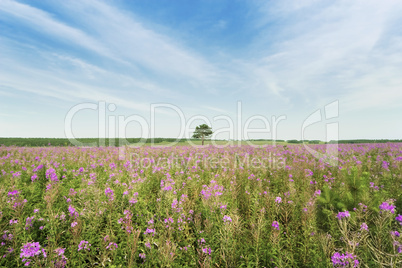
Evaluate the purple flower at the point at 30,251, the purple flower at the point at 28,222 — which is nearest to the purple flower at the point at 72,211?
the purple flower at the point at 28,222

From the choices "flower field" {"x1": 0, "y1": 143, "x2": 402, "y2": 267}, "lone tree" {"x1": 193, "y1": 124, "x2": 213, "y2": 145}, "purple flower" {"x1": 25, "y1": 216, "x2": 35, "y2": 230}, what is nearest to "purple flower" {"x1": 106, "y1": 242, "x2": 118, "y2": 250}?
"flower field" {"x1": 0, "y1": 143, "x2": 402, "y2": 267}

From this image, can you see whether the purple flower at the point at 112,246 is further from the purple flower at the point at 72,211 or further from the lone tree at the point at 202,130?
the lone tree at the point at 202,130

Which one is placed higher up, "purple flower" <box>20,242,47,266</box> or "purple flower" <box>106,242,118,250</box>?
"purple flower" <box>20,242,47,266</box>

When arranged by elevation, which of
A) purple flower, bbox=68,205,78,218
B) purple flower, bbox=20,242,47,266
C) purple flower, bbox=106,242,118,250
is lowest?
purple flower, bbox=106,242,118,250

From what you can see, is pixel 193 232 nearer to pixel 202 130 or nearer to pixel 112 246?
pixel 112 246

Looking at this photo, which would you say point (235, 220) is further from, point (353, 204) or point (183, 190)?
point (353, 204)

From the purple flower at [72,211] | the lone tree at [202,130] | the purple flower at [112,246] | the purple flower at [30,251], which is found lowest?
the purple flower at [112,246]

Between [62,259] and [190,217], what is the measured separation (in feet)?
6.34

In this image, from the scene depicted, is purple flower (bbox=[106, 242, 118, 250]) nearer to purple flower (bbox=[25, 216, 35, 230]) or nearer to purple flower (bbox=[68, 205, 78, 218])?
purple flower (bbox=[68, 205, 78, 218])

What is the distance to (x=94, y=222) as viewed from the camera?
291cm

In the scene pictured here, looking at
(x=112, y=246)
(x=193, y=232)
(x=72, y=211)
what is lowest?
(x=193, y=232)

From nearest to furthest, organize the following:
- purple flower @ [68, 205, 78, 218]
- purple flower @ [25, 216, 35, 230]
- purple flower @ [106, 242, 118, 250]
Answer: purple flower @ [106, 242, 118, 250] < purple flower @ [25, 216, 35, 230] < purple flower @ [68, 205, 78, 218]

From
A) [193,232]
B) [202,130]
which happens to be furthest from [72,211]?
[202,130]

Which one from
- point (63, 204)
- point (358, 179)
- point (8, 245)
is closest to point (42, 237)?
point (8, 245)
